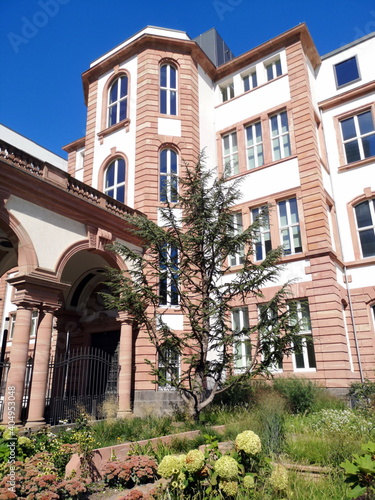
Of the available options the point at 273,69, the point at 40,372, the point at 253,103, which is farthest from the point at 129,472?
the point at 273,69

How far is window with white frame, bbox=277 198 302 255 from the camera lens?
1647 cm

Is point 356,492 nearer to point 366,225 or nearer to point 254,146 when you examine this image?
point 366,225

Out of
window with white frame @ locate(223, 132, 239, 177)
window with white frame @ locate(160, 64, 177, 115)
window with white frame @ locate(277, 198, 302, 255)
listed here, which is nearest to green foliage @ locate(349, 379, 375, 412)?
window with white frame @ locate(277, 198, 302, 255)

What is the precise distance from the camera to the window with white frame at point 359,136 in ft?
58.7

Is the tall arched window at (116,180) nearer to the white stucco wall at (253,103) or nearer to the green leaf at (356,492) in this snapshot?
the white stucco wall at (253,103)

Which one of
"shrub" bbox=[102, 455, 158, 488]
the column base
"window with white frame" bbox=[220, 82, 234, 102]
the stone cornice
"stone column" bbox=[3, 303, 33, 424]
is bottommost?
"shrub" bbox=[102, 455, 158, 488]

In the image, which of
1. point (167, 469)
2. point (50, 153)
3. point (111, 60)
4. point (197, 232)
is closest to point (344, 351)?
point (197, 232)

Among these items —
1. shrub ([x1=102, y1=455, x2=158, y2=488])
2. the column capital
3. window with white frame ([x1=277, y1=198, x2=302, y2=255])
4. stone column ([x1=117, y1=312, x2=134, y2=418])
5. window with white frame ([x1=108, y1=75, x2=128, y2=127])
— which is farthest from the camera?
window with white frame ([x1=108, y1=75, x2=128, y2=127])

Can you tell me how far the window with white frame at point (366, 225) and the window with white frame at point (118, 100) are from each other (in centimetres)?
1263

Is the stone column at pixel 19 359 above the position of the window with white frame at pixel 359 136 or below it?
below

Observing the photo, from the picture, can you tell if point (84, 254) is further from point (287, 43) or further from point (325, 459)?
point (287, 43)

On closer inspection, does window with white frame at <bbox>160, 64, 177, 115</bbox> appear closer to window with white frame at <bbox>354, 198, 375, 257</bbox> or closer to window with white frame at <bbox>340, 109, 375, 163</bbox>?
window with white frame at <bbox>340, 109, 375, 163</bbox>

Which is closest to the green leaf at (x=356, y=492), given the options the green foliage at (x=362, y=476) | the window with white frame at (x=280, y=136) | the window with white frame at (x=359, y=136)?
the green foliage at (x=362, y=476)

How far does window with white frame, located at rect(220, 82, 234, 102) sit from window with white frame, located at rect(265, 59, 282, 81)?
95.2 inches
